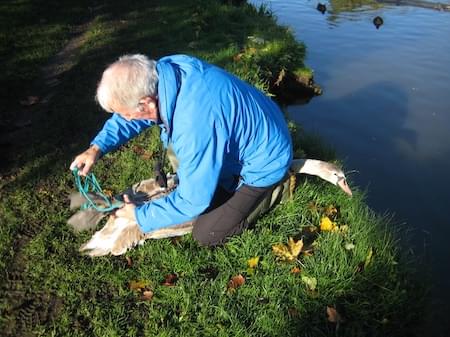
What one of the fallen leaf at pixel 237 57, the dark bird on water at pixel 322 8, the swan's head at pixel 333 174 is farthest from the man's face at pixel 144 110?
the dark bird on water at pixel 322 8

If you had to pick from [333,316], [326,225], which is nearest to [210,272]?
[333,316]

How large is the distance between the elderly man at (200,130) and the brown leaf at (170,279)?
40cm

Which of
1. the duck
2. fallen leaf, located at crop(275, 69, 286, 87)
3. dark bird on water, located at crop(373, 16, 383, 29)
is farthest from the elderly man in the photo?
dark bird on water, located at crop(373, 16, 383, 29)

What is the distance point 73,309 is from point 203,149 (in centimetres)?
160

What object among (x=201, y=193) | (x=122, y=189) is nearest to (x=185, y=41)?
(x=122, y=189)

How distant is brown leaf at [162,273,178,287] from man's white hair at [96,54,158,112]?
4.84 ft

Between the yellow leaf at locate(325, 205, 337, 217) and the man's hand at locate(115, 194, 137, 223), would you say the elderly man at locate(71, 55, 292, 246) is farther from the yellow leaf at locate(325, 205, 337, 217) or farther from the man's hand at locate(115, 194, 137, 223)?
the yellow leaf at locate(325, 205, 337, 217)

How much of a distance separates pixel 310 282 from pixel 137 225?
1.45 metres

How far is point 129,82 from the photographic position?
8.36ft

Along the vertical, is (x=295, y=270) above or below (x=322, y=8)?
below

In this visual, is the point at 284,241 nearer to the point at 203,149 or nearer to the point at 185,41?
the point at 203,149

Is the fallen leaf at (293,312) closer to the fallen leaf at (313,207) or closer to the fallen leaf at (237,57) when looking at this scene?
the fallen leaf at (313,207)

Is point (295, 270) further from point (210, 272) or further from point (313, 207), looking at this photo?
point (313, 207)

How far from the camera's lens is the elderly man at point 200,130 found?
2625 mm
